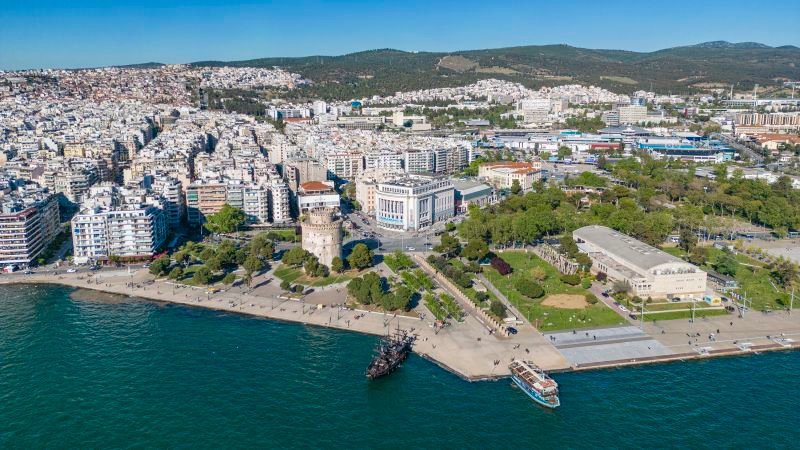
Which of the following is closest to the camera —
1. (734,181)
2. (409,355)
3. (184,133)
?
(409,355)

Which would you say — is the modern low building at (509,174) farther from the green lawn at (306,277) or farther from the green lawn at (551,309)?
the green lawn at (306,277)

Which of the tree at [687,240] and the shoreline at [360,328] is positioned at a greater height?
the tree at [687,240]

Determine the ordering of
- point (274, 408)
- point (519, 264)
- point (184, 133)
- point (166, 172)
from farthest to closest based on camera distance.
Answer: point (184, 133), point (166, 172), point (519, 264), point (274, 408)

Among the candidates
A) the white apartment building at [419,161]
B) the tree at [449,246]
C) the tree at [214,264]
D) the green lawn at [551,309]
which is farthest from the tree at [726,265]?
the white apartment building at [419,161]

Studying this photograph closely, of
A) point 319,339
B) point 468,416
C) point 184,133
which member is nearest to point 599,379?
point 468,416

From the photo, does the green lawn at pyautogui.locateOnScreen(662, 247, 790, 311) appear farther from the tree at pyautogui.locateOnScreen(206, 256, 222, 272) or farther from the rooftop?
the tree at pyautogui.locateOnScreen(206, 256, 222, 272)

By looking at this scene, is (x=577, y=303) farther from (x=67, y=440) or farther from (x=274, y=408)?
(x=67, y=440)
